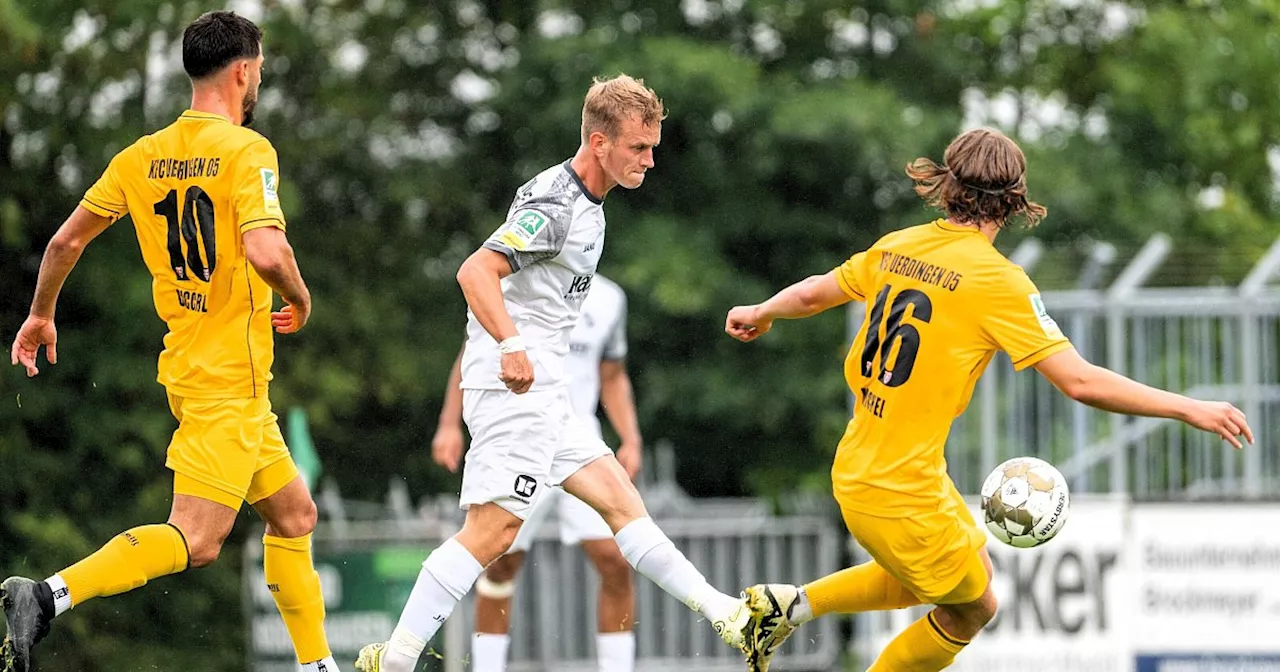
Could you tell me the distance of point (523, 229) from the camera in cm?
630

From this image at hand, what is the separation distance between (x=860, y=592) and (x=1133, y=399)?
128 cm

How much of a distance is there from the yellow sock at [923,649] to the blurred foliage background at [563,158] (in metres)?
12.4

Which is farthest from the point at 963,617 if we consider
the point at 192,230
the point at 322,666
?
the point at 192,230

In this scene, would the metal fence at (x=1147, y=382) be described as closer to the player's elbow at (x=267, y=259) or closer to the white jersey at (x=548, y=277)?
the white jersey at (x=548, y=277)

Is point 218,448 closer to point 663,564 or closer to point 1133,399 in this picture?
point 663,564

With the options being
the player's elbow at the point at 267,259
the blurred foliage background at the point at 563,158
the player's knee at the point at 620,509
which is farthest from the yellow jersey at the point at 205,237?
the blurred foliage background at the point at 563,158

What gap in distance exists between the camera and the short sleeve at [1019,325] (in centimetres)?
603

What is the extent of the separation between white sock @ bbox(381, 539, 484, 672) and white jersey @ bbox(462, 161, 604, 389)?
1.99ft

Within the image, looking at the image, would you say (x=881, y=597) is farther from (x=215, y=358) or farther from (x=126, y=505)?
(x=126, y=505)

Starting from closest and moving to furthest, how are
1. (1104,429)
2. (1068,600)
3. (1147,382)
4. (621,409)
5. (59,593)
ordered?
(59,593)
(621,409)
(1068,600)
(1147,382)
(1104,429)

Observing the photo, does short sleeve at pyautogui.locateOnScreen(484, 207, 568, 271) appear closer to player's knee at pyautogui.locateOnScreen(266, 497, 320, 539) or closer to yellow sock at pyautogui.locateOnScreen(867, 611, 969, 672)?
player's knee at pyautogui.locateOnScreen(266, 497, 320, 539)

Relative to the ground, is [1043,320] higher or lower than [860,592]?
higher

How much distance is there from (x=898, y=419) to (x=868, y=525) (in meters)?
0.38

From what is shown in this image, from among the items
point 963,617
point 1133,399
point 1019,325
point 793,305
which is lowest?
point 963,617
